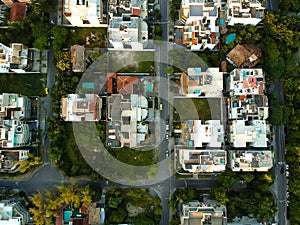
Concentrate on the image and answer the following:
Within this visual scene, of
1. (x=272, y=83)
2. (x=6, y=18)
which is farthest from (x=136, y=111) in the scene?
(x=6, y=18)

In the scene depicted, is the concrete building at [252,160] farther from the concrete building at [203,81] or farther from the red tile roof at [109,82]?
the red tile roof at [109,82]

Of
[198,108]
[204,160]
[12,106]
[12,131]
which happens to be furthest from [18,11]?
[204,160]

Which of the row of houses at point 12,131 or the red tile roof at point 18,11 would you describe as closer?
the row of houses at point 12,131

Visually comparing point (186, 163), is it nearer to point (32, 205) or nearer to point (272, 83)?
point (272, 83)

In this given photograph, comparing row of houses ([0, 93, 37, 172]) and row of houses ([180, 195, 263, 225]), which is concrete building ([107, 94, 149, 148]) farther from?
row of houses ([0, 93, 37, 172])

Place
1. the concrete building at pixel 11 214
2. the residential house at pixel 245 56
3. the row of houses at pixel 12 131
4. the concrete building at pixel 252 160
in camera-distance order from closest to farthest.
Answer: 1. the concrete building at pixel 11 214
2. the row of houses at pixel 12 131
3. the concrete building at pixel 252 160
4. the residential house at pixel 245 56

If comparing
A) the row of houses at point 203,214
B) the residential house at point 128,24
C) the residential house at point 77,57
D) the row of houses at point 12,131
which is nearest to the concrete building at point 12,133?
the row of houses at point 12,131
